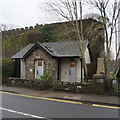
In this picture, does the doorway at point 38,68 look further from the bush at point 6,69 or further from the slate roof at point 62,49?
the bush at point 6,69

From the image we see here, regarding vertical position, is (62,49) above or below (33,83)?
above

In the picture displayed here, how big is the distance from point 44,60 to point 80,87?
Answer: 6413 mm

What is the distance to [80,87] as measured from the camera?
34.4ft

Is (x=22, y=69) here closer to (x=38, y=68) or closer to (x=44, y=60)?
(x=38, y=68)

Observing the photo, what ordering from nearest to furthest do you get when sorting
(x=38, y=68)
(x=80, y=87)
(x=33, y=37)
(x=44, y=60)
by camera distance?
(x=80, y=87), (x=44, y=60), (x=38, y=68), (x=33, y=37)

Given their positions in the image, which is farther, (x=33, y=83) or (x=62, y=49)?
(x=62, y=49)

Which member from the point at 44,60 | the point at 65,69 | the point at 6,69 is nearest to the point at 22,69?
the point at 6,69

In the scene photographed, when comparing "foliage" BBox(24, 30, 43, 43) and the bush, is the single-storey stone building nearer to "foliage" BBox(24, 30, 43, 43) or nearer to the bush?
the bush

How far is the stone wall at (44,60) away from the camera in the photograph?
15.5 m

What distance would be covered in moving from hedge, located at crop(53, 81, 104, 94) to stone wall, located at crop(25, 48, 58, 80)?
163 inches

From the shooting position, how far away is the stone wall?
1553 cm


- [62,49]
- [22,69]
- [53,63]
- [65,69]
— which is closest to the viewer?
[53,63]

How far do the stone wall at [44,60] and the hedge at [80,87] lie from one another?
4.14m

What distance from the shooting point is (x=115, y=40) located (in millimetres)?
12070
